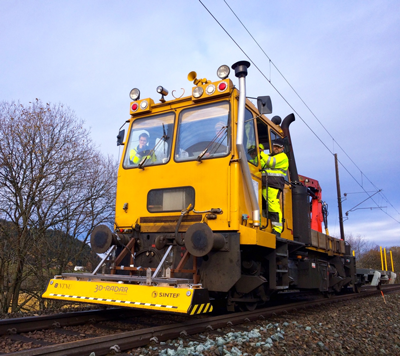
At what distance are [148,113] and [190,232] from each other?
2748 millimetres

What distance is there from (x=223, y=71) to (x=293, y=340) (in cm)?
390

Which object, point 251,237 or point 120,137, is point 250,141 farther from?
point 120,137

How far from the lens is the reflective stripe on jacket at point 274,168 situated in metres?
6.04

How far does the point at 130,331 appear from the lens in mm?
3791

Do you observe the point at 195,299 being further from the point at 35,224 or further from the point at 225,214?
the point at 35,224

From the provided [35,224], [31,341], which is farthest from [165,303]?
[35,224]

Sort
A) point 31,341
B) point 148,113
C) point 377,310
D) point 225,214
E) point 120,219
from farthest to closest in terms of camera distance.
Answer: point 377,310 → point 148,113 → point 120,219 → point 225,214 → point 31,341

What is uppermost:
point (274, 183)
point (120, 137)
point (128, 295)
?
point (120, 137)

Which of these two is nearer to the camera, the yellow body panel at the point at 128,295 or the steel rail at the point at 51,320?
the yellow body panel at the point at 128,295

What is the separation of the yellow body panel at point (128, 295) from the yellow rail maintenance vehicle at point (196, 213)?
0.01 meters

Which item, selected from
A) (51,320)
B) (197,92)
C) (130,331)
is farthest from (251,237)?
(51,320)

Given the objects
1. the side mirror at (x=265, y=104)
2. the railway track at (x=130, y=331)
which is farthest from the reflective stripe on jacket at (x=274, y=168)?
the railway track at (x=130, y=331)

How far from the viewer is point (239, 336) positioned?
392 cm

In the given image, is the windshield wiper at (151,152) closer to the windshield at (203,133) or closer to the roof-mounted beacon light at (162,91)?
the windshield at (203,133)
